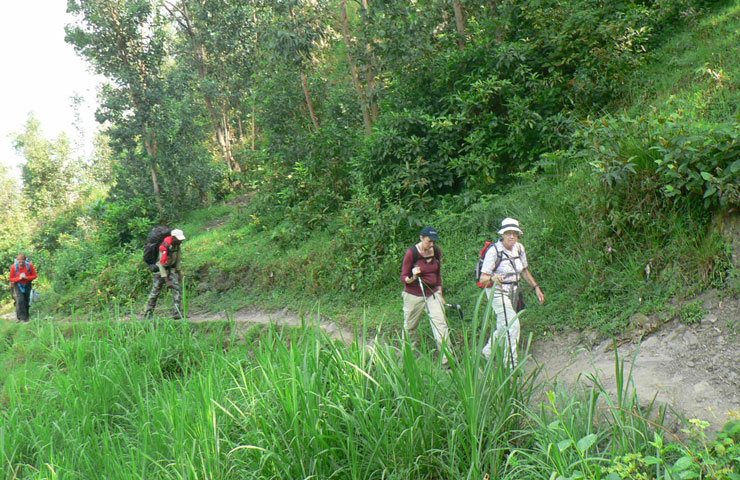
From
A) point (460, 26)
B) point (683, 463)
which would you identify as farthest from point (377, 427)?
point (460, 26)

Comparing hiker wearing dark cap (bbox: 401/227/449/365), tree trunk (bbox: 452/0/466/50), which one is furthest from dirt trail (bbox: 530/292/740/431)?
tree trunk (bbox: 452/0/466/50)

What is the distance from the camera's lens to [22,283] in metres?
11.2

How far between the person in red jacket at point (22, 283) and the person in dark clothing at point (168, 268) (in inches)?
180

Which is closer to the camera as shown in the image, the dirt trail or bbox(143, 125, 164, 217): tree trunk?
the dirt trail

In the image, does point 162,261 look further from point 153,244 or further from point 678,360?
point 678,360

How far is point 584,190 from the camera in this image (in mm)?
6242

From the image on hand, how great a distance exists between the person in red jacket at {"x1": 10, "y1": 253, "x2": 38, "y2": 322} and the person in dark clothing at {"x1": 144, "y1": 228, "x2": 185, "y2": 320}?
4562mm

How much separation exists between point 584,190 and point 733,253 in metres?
1.92

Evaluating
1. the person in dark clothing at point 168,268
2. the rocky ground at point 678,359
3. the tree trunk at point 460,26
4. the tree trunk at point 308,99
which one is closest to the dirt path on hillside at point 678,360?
the rocky ground at point 678,359

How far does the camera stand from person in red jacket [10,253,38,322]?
11.0 m

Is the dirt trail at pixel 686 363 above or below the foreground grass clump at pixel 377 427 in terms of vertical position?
below

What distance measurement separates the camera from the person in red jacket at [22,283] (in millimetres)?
11047

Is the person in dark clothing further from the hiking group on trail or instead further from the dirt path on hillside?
the dirt path on hillside

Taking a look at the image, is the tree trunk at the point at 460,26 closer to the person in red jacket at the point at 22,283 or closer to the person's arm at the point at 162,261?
the person's arm at the point at 162,261
